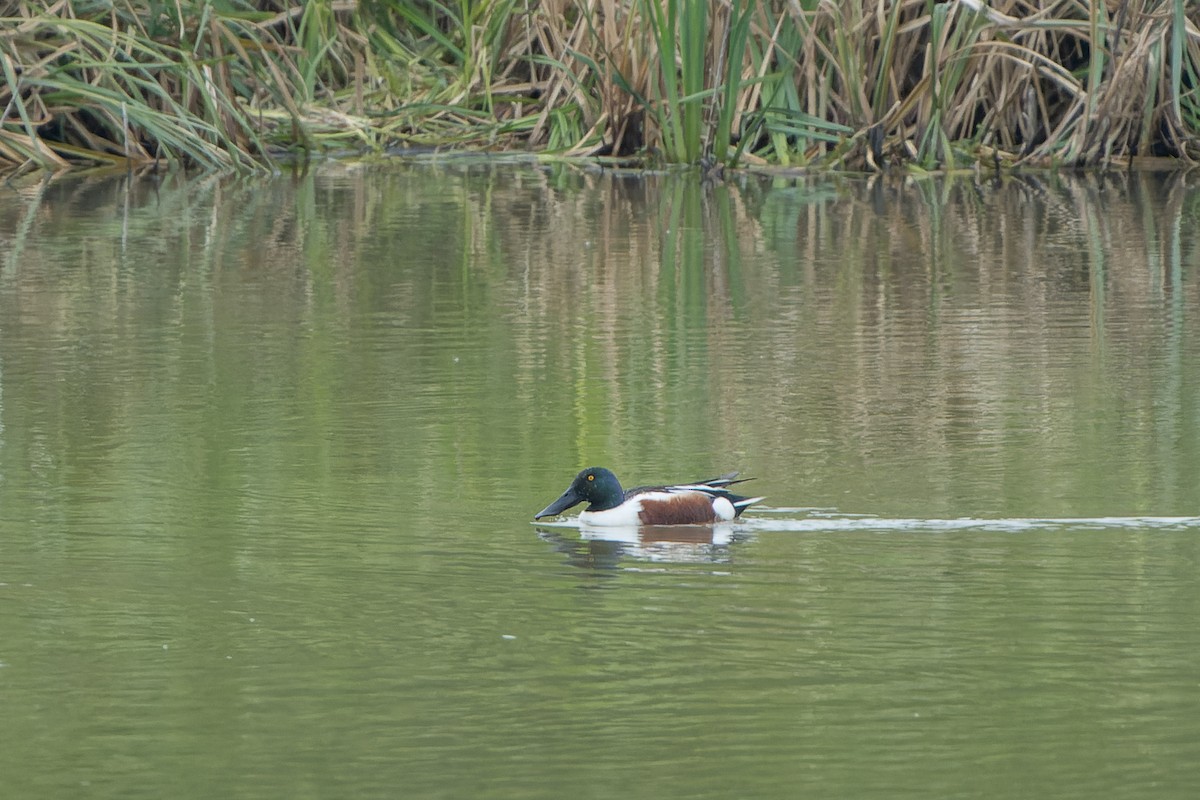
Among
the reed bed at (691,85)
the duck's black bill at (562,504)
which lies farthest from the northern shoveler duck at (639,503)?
the reed bed at (691,85)

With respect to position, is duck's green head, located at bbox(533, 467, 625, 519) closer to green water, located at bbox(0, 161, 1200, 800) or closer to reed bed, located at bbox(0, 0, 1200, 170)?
green water, located at bbox(0, 161, 1200, 800)

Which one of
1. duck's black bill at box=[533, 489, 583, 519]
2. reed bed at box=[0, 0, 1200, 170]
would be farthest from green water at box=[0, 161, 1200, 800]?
reed bed at box=[0, 0, 1200, 170]

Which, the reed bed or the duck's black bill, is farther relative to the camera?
the reed bed

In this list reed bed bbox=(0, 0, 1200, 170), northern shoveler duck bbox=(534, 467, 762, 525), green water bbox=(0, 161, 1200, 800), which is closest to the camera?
green water bbox=(0, 161, 1200, 800)

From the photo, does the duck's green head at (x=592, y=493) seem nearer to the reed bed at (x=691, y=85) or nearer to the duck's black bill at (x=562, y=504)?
the duck's black bill at (x=562, y=504)

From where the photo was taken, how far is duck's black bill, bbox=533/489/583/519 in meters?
6.17

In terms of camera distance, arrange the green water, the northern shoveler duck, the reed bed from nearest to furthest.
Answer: the green water → the northern shoveler duck → the reed bed

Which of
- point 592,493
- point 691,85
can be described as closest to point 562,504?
point 592,493

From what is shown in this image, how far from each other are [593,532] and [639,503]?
15 cm

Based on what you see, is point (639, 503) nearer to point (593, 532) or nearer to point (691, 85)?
point (593, 532)

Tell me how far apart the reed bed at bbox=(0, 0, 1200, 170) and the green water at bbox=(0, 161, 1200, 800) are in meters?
4.29

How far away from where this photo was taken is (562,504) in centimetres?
618

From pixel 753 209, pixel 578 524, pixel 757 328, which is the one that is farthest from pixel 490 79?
pixel 578 524

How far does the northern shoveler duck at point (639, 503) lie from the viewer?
20.2 ft
